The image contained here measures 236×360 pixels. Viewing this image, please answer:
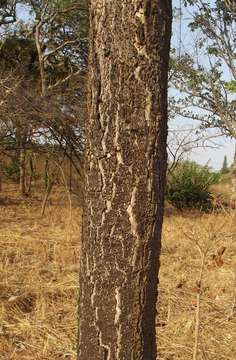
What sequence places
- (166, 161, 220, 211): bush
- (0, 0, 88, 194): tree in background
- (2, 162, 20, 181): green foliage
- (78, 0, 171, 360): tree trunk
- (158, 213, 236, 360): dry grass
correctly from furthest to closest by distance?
1. (2, 162, 20, 181): green foliage
2. (166, 161, 220, 211): bush
3. (0, 0, 88, 194): tree in background
4. (158, 213, 236, 360): dry grass
5. (78, 0, 171, 360): tree trunk

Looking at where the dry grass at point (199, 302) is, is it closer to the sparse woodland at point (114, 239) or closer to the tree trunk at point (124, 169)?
the sparse woodland at point (114, 239)

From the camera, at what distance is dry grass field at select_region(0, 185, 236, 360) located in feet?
9.81

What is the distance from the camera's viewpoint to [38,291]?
4.04 m

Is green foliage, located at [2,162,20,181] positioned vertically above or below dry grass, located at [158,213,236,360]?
above

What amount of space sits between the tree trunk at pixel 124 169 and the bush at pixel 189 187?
32.3ft

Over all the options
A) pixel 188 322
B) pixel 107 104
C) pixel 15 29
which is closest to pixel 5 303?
pixel 188 322

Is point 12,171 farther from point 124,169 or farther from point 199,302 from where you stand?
point 124,169

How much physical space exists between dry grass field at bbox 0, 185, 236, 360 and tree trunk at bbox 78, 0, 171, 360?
0.48 metres

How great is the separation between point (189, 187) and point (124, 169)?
393 inches

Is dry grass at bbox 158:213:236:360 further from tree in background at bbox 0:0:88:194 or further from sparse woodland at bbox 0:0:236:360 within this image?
tree in background at bbox 0:0:88:194

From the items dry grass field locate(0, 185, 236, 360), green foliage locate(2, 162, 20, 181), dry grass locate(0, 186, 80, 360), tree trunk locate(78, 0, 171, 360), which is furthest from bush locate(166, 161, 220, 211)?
tree trunk locate(78, 0, 171, 360)

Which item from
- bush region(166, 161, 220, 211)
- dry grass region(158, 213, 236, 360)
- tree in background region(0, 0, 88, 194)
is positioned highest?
tree in background region(0, 0, 88, 194)

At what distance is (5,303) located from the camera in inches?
146

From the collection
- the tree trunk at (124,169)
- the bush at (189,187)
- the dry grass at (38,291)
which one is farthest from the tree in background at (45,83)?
the tree trunk at (124,169)
